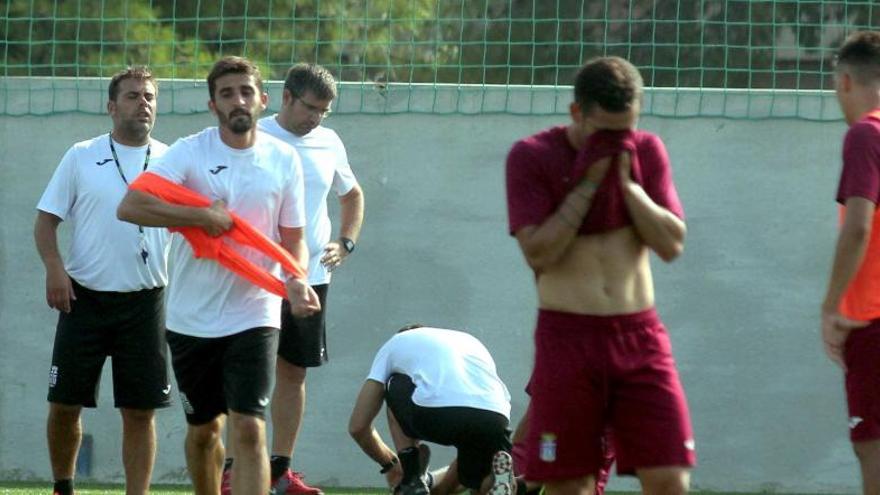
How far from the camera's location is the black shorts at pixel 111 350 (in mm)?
7449

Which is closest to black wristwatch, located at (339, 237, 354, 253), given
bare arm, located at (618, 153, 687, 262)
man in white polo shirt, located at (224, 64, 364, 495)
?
man in white polo shirt, located at (224, 64, 364, 495)

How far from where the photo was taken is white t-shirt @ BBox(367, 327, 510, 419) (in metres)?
7.53

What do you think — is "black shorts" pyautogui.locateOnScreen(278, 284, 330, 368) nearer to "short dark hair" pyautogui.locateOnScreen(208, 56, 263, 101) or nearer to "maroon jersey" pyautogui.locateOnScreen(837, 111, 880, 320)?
"short dark hair" pyautogui.locateOnScreen(208, 56, 263, 101)

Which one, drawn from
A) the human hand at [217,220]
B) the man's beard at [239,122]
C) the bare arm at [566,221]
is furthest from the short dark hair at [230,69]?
the bare arm at [566,221]

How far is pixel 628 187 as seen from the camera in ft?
17.0

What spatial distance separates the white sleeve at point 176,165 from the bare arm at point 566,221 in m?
1.94

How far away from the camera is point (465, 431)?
24.4 ft

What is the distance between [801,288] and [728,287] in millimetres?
428

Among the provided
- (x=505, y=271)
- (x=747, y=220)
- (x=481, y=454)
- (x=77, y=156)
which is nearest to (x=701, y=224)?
(x=747, y=220)

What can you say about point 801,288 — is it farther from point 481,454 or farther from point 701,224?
point 481,454

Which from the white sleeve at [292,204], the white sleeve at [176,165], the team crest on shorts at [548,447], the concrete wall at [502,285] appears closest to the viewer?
the team crest on shorts at [548,447]

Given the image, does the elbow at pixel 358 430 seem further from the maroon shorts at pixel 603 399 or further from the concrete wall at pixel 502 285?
the maroon shorts at pixel 603 399

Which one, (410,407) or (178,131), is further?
(178,131)

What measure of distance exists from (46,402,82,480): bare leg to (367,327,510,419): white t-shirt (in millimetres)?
1463
